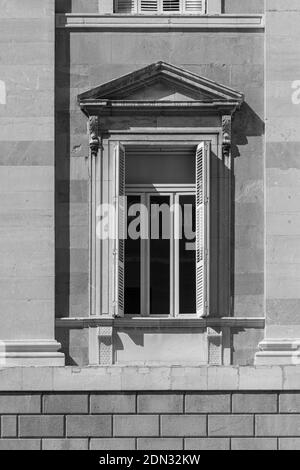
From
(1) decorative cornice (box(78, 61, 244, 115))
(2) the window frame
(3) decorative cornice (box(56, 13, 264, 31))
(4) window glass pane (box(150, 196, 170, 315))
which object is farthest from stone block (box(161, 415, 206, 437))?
(3) decorative cornice (box(56, 13, 264, 31))

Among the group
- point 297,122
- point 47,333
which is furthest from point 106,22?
point 47,333

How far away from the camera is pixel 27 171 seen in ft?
87.1

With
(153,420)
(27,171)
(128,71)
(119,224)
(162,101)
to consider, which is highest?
(128,71)

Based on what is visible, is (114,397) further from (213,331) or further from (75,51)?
(75,51)

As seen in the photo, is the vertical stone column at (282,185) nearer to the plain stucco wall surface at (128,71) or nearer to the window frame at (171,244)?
the plain stucco wall surface at (128,71)

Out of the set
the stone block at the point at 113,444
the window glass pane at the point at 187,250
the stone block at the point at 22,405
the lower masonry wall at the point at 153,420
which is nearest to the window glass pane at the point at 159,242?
the window glass pane at the point at 187,250

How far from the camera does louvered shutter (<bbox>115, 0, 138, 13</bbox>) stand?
27281 millimetres

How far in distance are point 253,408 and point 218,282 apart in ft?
7.59

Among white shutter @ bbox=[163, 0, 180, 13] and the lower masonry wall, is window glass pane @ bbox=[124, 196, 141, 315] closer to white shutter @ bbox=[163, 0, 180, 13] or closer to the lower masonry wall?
the lower masonry wall

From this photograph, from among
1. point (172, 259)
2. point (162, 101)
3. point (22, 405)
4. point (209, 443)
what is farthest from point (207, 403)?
point (162, 101)

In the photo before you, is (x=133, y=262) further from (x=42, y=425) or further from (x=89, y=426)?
(x=42, y=425)

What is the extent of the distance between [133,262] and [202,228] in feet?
4.74

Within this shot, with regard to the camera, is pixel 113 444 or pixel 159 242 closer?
pixel 113 444

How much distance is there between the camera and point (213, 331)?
26.3 meters
